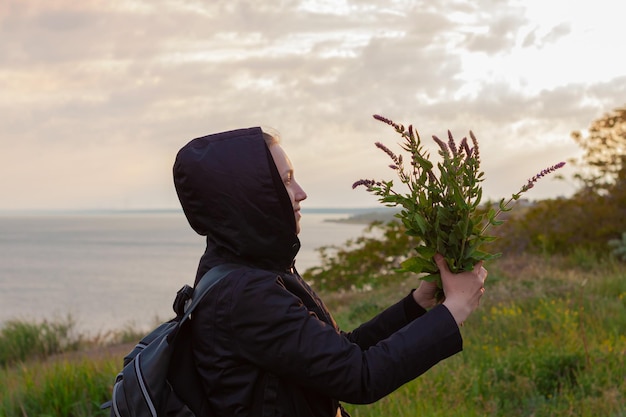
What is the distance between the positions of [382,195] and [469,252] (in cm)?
34

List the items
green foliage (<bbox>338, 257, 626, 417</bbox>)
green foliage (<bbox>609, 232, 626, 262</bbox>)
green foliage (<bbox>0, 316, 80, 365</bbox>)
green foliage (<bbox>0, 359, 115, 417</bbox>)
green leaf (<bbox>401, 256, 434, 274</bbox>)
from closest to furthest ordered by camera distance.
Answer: green leaf (<bbox>401, 256, 434, 274</bbox>), green foliage (<bbox>338, 257, 626, 417</bbox>), green foliage (<bbox>0, 359, 115, 417</bbox>), green foliage (<bbox>0, 316, 80, 365</bbox>), green foliage (<bbox>609, 232, 626, 262</bbox>)

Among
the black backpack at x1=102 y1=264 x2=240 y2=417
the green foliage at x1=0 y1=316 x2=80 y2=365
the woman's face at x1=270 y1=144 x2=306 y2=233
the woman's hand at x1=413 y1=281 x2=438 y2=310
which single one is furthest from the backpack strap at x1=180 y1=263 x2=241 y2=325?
the green foliage at x1=0 y1=316 x2=80 y2=365

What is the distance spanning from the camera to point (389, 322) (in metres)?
2.64

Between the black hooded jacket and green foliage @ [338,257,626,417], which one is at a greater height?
the black hooded jacket

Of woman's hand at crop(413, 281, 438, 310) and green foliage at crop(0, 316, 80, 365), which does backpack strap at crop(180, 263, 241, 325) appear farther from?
green foliage at crop(0, 316, 80, 365)

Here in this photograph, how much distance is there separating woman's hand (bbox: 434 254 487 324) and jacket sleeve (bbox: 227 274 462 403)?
0.13m

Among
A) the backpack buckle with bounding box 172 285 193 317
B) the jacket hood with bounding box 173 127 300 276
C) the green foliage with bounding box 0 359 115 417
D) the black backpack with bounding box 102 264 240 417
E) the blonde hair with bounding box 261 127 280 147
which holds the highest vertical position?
the blonde hair with bounding box 261 127 280 147

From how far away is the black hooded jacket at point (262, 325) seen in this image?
2031 millimetres

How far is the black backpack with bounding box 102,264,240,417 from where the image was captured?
6.84ft

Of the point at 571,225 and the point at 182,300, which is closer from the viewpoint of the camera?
the point at 182,300

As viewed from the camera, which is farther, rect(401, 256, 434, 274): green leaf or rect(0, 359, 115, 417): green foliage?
rect(0, 359, 115, 417): green foliage

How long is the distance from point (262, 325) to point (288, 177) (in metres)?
0.50

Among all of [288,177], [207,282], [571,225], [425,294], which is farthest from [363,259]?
[207,282]

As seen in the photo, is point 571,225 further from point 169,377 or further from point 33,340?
point 169,377
